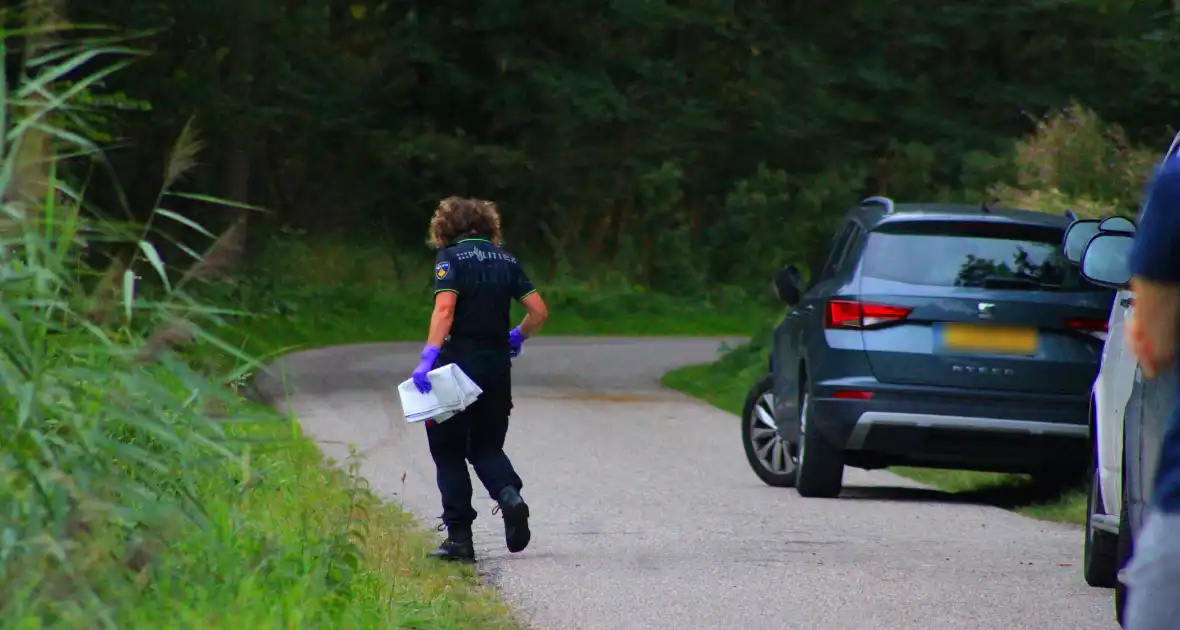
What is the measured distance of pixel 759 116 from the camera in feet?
161

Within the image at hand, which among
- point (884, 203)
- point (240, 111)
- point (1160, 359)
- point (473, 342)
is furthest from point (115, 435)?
point (240, 111)

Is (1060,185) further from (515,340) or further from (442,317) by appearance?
(442,317)

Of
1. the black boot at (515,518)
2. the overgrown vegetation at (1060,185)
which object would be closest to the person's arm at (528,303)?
the black boot at (515,518)

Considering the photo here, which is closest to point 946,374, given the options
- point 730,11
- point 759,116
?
point 730,11

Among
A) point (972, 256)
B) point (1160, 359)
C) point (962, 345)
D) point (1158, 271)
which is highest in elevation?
point (1158, 271)

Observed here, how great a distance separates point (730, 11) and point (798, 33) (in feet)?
16.2

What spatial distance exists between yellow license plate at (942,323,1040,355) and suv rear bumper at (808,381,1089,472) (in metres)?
0.24

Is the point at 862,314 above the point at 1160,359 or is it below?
below

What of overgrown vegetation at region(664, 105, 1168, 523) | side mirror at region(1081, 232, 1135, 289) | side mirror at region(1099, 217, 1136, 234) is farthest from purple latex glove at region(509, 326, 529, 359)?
overgrown vegetation at region(664, 105, 1168, 523)

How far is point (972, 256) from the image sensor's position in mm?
11883

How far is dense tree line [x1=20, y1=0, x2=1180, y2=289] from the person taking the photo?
142 feet

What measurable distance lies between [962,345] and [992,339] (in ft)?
0.52

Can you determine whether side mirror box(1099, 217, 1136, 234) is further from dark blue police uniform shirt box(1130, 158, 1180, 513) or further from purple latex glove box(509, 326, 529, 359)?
dark blue police uniform shirt box(1130, 158, 1180, 513)

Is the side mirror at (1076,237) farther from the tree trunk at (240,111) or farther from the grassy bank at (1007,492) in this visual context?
the tree trunk at (240,111)
